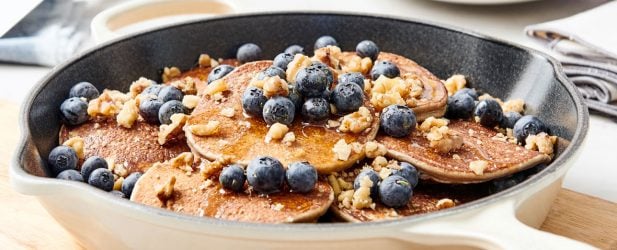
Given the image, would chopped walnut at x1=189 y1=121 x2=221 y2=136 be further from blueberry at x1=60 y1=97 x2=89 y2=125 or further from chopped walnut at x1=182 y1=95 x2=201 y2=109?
blueberry at x1=60 y1=97 x2=89 y2=125

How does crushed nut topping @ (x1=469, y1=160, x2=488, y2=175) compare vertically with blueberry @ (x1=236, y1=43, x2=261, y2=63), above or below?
below

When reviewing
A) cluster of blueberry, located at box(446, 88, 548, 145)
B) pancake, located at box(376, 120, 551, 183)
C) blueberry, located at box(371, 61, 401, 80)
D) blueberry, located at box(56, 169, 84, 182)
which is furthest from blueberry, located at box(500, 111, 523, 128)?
blueberry, located at box(56, 169, 84, 182)

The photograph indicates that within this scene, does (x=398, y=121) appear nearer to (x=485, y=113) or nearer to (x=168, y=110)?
(x=485, y=113)

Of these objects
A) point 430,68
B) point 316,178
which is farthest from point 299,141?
point 430,68

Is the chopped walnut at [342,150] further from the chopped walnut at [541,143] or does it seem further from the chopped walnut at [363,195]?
the chopped walnut at [541,143]

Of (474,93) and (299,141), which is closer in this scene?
(299,141)

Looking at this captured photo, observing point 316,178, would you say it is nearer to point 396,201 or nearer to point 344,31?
point 396,201
